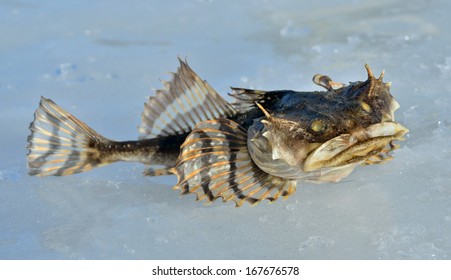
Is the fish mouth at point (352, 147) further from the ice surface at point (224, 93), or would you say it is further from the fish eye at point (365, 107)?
the ice surface at point (224, 93)

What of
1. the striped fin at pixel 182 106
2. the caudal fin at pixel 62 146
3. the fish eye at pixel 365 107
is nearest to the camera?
the fish eye at pixel 365 107

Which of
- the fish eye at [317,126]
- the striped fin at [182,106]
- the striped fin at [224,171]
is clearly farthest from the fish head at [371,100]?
the striped fin at [182,106]

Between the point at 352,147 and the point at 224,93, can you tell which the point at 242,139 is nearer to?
the point at 352,147

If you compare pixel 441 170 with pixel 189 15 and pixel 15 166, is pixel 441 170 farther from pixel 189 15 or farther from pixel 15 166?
pixel 189 15

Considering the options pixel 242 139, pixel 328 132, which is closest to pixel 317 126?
pixel 328 132

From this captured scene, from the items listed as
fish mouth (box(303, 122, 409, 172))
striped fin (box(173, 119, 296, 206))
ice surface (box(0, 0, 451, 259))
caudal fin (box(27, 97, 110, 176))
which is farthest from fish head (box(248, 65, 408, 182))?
caudal fin (box(27, 97, 110, 176))
